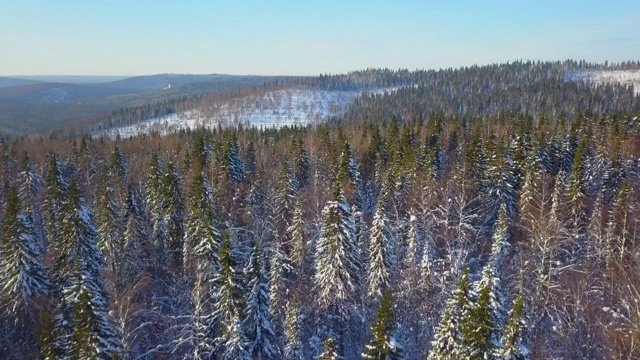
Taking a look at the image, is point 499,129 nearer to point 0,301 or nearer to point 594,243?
point 594,243

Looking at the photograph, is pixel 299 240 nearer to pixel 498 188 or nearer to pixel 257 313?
pixel 257 313

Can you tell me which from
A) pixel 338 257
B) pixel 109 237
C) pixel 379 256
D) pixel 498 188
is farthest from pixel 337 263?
pixel 498 188

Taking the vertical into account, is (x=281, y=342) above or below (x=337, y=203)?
below

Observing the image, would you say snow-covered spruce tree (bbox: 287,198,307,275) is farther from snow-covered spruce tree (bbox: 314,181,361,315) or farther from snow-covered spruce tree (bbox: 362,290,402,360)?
snow-covered spruce tree (bbox: 362,290,402,360)

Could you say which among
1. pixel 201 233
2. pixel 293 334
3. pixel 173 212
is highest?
pixel 201 233

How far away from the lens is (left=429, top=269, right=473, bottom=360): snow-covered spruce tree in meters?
15.8

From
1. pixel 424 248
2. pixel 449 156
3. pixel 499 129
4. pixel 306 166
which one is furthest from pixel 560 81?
pixel 424 248

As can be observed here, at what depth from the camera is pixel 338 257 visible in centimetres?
2734

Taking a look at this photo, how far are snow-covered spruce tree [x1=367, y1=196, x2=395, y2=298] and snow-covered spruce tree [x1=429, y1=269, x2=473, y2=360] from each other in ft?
37.8

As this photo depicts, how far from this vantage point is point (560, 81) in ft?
575

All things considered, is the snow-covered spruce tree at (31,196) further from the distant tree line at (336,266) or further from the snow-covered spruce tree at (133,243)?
the snow-covered spruce tree at (133,243)

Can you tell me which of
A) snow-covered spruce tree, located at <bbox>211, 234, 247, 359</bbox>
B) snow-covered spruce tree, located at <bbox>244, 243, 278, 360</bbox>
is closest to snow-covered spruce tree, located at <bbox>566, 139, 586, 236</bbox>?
snow-covered spruce tree, located at <bbox>244, 243, 278, 360</bbox>

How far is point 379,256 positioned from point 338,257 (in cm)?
329

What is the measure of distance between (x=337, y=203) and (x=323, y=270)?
4.34 m
